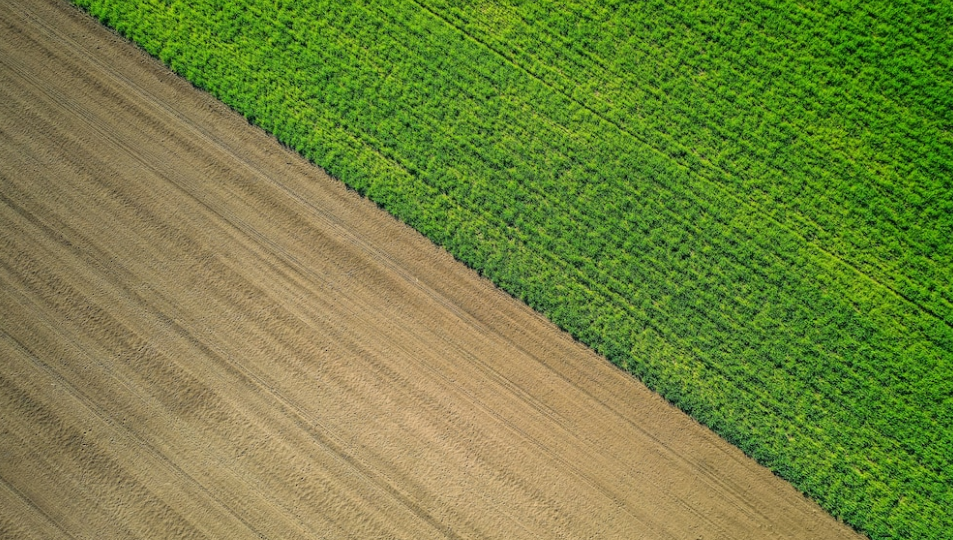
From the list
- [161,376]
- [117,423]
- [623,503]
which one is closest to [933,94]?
[623,503]

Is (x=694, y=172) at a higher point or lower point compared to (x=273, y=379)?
higher

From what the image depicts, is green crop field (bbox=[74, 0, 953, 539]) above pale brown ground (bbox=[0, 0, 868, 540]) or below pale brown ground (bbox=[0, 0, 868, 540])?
above

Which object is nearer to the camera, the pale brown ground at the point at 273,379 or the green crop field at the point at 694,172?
the green crop field at the point at 694,172

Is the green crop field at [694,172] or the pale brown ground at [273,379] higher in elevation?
the green crop field at [694,172]

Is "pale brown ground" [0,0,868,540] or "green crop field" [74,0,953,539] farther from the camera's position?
"pale brown ground" [0,0,868,540]
